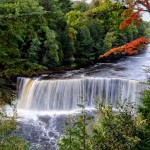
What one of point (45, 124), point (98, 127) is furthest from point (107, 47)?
point (98, 127)

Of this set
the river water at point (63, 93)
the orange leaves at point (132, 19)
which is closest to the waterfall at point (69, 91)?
the river water at point (63, 93)

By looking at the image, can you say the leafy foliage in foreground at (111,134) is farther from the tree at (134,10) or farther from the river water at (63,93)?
the river water at (63,93)

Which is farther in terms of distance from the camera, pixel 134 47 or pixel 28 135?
pixel 28 135

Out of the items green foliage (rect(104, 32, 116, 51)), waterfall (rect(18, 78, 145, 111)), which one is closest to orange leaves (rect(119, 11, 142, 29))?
waterfall (rect(18, 78, 145, 111))

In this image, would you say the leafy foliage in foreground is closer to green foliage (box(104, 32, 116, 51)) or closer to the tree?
the tree

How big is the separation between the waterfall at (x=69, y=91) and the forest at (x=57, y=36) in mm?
1667

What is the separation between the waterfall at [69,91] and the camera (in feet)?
82.0

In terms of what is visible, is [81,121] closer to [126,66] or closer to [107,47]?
[126,66]

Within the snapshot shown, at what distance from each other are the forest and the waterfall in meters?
1.67

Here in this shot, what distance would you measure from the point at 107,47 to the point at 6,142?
35692 mm

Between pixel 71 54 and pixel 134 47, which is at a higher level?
pixel 134 47

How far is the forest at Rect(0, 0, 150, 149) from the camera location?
6754 millimetres

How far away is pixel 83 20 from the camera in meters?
6.99

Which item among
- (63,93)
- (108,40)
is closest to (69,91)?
(63,93)
